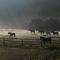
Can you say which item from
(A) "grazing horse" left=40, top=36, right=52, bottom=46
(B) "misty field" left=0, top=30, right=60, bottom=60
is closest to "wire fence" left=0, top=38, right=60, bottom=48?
(B) "misty field" left=0, top=30, right=60, bottom=60

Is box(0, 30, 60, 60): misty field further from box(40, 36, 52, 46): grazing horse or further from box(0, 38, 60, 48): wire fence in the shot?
box(40, 36, 52, 46): grazing horse

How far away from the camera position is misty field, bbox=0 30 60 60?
8085 mm

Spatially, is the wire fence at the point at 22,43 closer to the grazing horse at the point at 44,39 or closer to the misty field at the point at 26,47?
→ the misty field at the point at 26,47

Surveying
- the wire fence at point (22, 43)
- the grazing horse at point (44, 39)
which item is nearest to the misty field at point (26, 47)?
the wire fence at point (22, 43)

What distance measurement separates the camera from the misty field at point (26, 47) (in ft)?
26.5

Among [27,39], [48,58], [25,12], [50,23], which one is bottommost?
[48,58]

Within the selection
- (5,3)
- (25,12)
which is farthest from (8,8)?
(25,12)

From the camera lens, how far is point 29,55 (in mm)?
8109

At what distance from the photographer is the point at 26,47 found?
368 inches

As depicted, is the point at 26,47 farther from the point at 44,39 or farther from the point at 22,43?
the point at 44,39

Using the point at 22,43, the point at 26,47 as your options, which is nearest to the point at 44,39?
the point at 26,47

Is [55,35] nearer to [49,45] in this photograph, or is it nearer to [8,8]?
[49,45]

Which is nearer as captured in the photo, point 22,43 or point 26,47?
point 26,47

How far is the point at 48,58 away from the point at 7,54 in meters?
2.06
